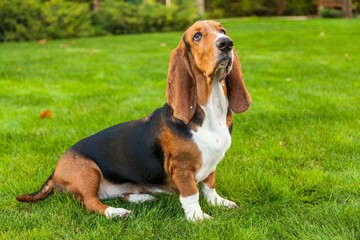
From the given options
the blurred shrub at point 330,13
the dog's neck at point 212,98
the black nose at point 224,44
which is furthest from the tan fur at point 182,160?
the blurred shrub at point 330,13

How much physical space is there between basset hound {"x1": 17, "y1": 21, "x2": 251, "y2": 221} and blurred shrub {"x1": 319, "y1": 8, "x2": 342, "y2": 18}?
29530 millimetres

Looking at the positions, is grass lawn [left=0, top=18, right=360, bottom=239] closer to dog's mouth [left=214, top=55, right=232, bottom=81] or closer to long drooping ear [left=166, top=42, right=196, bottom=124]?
long drooping ear [left=166, top=42, right=196, bottom=124]

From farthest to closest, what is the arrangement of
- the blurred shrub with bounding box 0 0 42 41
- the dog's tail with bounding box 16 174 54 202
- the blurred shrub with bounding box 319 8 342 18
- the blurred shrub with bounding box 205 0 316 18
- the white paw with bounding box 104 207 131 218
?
the blurred shrub with bounding box 205 0 316 18 → the blurred shrub with bounding box 319 8 342 18 → the blurred shrub with bounding box 0 0 42 41 → the dog's tail with bounding box 16 174 54 202 → the white paw with bounding box 104 207 131 218

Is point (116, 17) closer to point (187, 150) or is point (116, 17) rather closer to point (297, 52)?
point (297, 52)

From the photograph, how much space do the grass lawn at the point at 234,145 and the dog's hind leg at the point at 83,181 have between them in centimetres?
7

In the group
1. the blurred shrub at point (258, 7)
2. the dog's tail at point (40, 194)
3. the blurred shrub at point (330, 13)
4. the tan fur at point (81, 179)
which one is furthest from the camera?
the blurred shrub at point (258, 7)

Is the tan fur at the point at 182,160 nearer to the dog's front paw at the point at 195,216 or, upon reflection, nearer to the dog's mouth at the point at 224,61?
the dog's front paw at the point at 195,216

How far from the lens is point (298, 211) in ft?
10.3

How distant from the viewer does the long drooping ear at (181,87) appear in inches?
115

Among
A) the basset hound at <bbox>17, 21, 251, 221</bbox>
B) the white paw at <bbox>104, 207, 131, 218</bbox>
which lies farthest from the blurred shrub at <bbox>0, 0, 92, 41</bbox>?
the white paw at <bbox>104, 207, 131, 218</bbox>

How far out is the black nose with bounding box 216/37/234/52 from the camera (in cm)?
272

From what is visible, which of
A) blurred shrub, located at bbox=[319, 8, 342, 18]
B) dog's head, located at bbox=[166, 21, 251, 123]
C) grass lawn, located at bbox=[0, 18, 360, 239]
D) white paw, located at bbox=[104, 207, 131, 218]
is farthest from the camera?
blurred shrub, located at bbox=[319, 8, 342, 18]

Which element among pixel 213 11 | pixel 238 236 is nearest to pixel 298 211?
pixel 238 236

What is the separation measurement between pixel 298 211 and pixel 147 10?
704 inches
